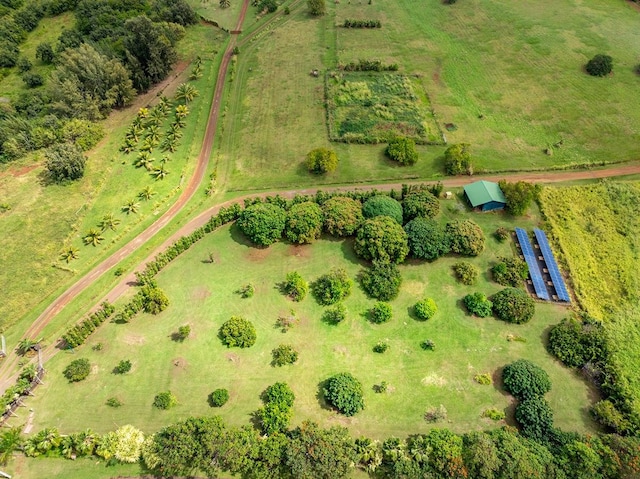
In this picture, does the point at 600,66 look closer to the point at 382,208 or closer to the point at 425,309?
the point at 382,208

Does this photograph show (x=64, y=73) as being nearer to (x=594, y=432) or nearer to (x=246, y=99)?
(x=246, y=99)

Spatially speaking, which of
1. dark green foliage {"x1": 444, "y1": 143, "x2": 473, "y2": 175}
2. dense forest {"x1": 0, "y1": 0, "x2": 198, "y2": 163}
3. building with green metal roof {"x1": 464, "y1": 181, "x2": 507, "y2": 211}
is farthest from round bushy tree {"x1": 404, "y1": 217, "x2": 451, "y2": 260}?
dense forest {"x1": 0, "y1": 0, "x2": 198, "y2": 163}

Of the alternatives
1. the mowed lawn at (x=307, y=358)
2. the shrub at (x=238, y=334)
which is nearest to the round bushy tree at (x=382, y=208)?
the mowed lawn at (x=307, y=358)

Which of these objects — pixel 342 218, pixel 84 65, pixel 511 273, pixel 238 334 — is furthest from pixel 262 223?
pixel 84 65

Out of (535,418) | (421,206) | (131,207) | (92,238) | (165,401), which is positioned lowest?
(535,418)

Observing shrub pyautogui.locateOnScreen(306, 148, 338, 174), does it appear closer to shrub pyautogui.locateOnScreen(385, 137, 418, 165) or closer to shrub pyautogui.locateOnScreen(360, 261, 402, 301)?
shrub pyautogui.locateOnScreen(385, 137, 418, 165)

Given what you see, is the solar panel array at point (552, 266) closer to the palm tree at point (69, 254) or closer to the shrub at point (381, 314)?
the shrub at point (381, 314)
